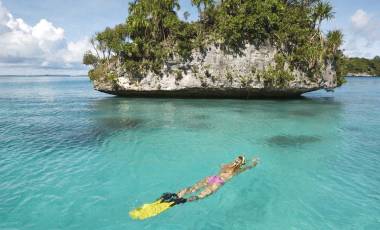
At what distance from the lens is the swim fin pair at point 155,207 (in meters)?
8.13

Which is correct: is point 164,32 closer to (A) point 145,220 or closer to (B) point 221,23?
(B) point 221,23

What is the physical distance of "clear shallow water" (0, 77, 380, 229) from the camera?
825 centimetres

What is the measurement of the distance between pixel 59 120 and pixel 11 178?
509 inches

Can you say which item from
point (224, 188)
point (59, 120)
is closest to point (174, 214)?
point (224, 188)

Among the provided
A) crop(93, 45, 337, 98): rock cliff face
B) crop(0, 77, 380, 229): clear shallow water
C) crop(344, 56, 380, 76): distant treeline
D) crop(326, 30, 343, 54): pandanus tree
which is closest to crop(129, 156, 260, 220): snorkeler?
crop(0, 77, 380, 229): clear shallow water

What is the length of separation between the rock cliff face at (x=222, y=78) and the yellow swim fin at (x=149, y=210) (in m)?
26.6

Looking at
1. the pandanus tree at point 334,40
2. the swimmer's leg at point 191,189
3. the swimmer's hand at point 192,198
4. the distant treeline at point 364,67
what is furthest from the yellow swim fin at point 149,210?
the distant treeline at point 364,67

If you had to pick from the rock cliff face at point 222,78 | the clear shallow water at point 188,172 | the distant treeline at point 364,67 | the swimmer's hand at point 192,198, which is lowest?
the clear shallow water at point 188,172

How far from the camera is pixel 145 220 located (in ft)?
26.4

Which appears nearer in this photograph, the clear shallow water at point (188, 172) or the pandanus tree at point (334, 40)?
the clear shallow water at point (188, 172)

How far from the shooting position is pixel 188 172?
1173cm

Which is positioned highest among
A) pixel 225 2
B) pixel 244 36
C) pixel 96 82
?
pixel 225 2

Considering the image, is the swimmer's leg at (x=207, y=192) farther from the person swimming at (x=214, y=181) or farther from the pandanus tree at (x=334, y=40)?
the pandanus tree at (x=334, y=40)

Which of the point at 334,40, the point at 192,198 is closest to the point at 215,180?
the point at 192,198
